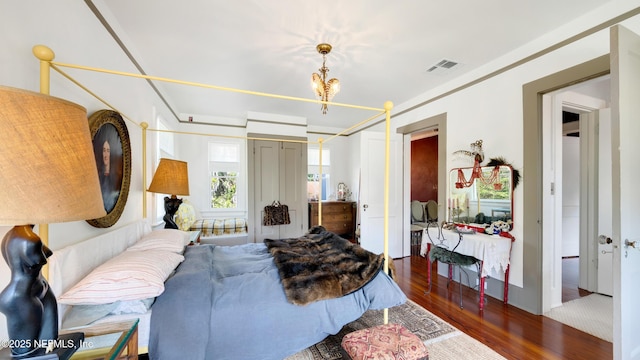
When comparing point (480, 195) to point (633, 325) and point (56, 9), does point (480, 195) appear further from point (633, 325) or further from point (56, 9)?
point (56, 9)

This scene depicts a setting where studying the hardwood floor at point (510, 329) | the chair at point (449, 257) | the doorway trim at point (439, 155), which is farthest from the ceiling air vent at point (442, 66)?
the hardwood floor at point (510, 329)

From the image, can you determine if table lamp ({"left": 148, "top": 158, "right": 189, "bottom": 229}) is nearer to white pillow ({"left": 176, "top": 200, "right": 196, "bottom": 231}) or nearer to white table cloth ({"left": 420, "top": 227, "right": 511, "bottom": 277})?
white pillow ({"left": 176, "top": 200, "right": 196, "bottom": 231})

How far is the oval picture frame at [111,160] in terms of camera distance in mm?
1714

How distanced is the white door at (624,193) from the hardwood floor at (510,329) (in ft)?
1.79

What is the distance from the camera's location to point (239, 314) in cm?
149

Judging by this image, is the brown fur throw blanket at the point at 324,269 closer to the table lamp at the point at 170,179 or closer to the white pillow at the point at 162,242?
the white pillow at the point at 162,242

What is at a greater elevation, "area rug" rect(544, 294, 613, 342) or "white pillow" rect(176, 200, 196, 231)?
"white pillow" rect(176, 200, 196, 231)

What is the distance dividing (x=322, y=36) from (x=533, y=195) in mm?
2636

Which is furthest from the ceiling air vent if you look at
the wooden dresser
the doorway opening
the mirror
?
the wooden dresser

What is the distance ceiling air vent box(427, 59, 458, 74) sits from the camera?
2.86 meters

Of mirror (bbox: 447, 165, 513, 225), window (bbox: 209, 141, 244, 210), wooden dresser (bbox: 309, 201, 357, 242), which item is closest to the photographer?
mirror (bbox: 447, 165, 513, 225)

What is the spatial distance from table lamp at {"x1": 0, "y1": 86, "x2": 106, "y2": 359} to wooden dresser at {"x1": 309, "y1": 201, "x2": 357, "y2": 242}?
4.80 metres

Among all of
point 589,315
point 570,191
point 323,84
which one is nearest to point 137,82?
point 323,84

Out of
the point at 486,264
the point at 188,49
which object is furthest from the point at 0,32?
the point at 486,264
